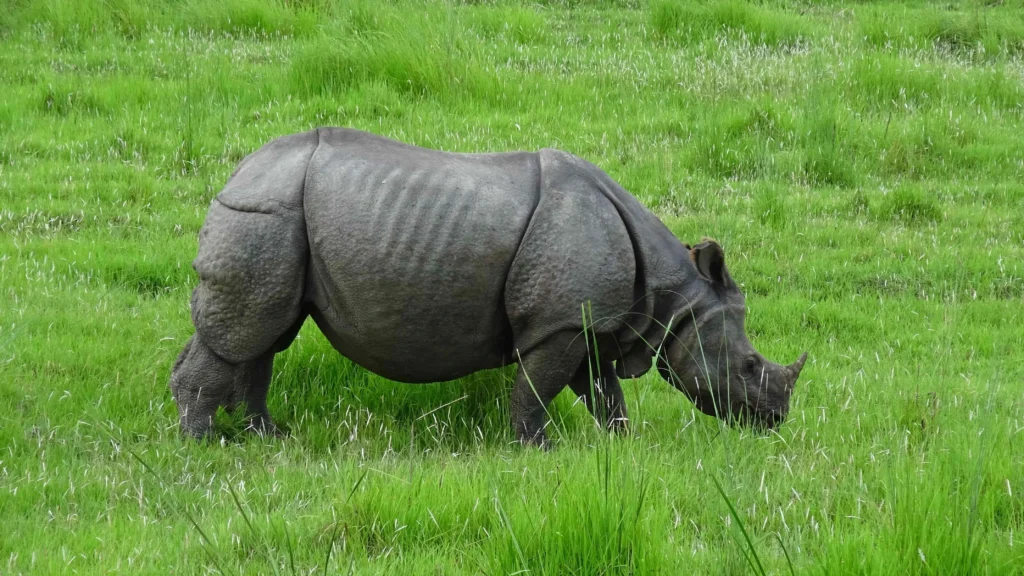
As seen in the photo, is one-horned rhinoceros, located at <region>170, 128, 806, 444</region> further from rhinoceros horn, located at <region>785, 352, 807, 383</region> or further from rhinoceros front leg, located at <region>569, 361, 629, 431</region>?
rhinoceros front leg, located at <region>569, 361, 629, 431</region>

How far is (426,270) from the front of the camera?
5.07 metres

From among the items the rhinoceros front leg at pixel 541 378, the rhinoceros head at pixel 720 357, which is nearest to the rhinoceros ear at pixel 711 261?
the rhinoceros head at pixel 720 357

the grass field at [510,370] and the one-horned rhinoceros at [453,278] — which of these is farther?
the one-horned rhinoceros at [453,278]

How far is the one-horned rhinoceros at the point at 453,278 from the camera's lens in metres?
5.07

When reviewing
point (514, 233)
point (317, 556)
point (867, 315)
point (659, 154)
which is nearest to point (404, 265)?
point (514, 233)

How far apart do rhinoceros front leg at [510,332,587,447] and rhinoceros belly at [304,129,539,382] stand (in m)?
0.25

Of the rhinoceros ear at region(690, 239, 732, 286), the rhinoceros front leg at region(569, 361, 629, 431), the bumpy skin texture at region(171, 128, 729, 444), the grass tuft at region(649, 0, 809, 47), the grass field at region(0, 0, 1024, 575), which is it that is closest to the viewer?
the grass field at region(0, 0, 1024, 575)

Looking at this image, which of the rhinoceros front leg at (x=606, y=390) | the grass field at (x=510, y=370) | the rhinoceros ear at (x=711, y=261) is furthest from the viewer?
the rhinoceros front leg at (x=606, y=390)

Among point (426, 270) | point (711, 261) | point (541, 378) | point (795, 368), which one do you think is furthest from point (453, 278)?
point (795, 368)

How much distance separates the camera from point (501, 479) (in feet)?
14.7

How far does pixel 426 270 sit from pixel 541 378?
0.76 metres

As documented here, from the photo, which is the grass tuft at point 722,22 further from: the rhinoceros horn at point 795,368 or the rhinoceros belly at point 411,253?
the rhinoceros belly at point 411,253

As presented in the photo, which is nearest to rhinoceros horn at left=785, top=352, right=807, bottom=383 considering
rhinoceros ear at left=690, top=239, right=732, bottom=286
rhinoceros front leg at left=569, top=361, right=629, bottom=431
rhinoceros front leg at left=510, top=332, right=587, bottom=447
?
rhinoceros ear at left=690, top=239, right=732, bottom=286

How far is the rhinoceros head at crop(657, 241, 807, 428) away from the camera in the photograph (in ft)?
17.4
